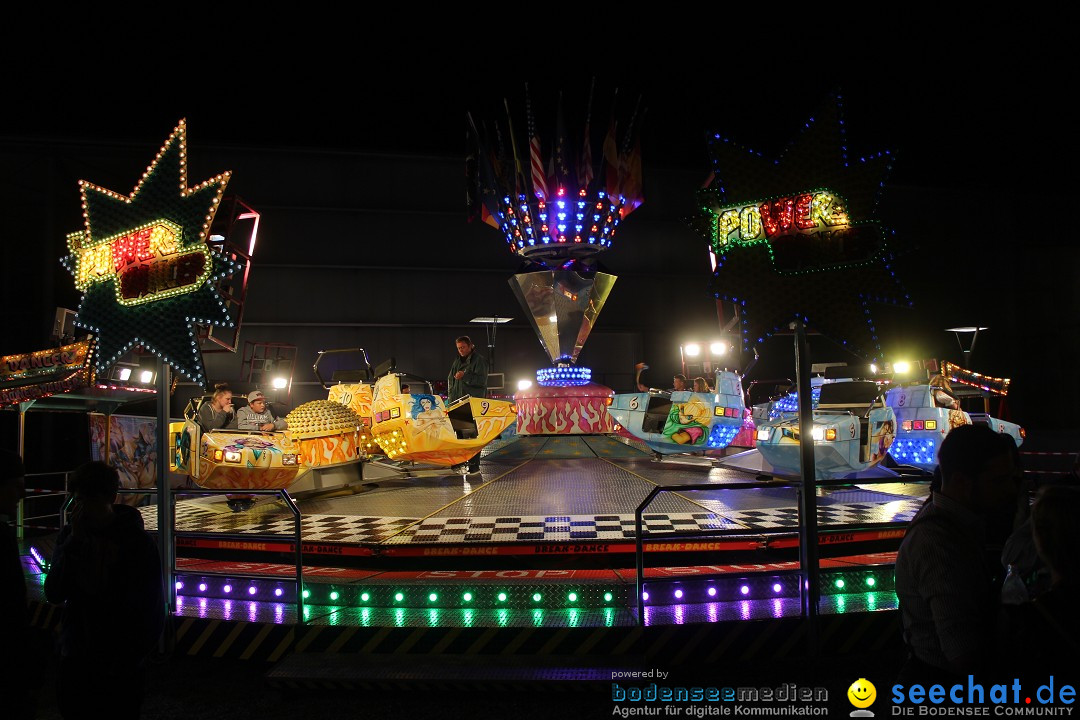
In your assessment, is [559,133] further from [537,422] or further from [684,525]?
[684,525]

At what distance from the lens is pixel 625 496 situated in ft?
22.4

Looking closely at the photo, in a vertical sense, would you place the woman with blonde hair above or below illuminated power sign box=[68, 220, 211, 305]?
below

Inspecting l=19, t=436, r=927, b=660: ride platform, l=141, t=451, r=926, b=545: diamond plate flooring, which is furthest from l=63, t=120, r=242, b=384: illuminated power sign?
l=141, t=451, r=926, b=545: diamond plate flooring

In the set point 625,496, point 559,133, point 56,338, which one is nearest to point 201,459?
point 56,338

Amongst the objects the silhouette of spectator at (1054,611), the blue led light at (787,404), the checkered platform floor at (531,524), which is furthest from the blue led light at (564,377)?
the silhouette of spectator at (1054,611)

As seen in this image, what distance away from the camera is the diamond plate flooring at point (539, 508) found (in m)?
5.55

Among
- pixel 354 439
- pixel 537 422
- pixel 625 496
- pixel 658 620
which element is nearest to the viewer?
pixel 658 620

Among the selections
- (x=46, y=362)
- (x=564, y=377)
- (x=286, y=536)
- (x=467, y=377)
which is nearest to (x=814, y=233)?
(x=286, y=536)

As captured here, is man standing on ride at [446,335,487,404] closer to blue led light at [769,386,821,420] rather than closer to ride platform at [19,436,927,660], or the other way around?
ride platform at [19,436,927,660]

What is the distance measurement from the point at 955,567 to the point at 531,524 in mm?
4063

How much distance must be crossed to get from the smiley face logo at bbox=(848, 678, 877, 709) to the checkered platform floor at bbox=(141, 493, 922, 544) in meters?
1.79

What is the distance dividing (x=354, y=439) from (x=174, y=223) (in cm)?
346

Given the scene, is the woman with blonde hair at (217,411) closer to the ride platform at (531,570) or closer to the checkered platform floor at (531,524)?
the ride platform at (531,570)

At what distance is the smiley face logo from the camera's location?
10.4ft
